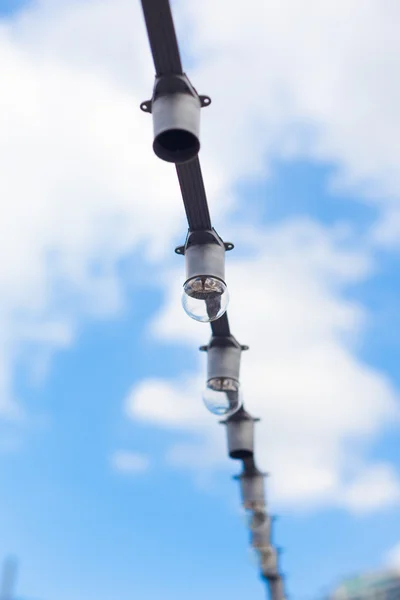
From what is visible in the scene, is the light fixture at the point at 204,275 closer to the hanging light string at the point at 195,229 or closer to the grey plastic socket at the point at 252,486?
the hanging light string at the point at 195,229

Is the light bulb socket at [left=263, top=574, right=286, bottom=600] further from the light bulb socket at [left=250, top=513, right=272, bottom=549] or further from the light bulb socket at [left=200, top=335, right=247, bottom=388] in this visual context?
the light bulb socket at [left=200, top=335, right=247, bottom=388]

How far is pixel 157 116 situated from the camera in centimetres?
371

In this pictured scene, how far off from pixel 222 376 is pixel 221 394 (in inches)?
6.5

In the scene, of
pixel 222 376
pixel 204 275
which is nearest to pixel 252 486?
pixel 222 376

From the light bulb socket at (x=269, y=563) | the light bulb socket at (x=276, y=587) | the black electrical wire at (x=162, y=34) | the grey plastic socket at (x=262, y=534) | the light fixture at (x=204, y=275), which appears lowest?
the light bulb socket at (x=276, y=587)

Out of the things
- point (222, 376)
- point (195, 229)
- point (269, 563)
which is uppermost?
point (195, 229)

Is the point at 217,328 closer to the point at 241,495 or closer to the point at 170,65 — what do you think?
the point at 170,65

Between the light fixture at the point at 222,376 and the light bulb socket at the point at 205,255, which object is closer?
the light bulb socket at the point at 205,255

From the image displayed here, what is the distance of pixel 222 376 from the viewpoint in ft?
18.7

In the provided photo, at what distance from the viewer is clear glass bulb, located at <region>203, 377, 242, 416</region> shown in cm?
576

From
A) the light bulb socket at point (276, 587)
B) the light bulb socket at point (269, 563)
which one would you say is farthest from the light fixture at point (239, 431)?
the light bulb socket at point (276, 587)

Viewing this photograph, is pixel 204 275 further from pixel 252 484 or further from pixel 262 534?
pixel 262 534

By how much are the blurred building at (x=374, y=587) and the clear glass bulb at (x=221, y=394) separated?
3782 cm

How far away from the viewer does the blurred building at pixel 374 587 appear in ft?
131
